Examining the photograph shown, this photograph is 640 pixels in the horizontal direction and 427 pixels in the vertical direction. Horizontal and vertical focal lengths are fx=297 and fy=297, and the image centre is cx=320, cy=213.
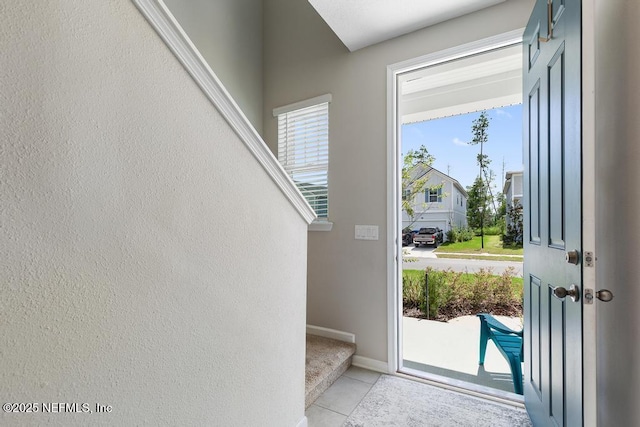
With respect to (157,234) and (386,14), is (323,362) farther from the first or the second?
(386,14)

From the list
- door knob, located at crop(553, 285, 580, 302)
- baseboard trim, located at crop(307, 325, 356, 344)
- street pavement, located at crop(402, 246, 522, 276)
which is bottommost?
baseboard trim, located at crop(307, 325, 356, 344)

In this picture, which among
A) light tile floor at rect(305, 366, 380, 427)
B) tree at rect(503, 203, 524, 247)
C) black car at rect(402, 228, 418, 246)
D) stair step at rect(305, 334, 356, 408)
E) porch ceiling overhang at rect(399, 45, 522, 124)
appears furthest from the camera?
black car at rect(402, 228, 418, 246)

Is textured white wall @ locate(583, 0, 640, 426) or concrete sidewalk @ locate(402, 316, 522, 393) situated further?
concrete sidewalk @ locate(402, 316, 522, 393)

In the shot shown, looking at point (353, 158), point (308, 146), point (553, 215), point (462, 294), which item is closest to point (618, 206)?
point (553, 215)

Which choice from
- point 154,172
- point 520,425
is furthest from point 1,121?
point 520,425

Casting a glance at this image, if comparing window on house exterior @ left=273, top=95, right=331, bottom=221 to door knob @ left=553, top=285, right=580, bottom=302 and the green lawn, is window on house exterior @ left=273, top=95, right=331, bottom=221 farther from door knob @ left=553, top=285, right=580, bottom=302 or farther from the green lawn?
the green lawn

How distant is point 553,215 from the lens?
4.44ft

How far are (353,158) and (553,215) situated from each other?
1.44 metres

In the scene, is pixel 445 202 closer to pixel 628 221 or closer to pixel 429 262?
pixel 429 262

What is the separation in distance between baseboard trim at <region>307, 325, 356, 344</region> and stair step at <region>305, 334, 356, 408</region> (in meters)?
0.03

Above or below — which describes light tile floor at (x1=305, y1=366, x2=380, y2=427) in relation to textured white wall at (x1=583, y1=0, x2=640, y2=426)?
below

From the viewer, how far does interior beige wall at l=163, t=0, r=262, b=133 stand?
8.14ft

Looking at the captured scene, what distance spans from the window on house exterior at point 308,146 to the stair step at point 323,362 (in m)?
1.05

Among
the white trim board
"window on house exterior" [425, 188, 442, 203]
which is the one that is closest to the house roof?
"window on house exterior" [425, 188, 442, 203]
